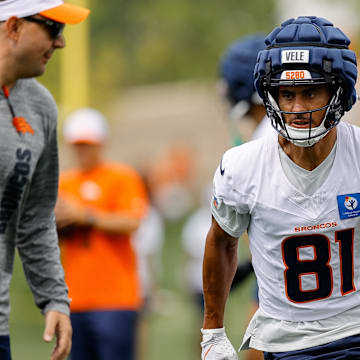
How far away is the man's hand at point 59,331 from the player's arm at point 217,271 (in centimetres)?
67

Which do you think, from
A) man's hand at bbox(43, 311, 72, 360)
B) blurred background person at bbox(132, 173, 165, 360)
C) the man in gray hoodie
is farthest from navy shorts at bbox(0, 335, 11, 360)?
blurred background person at bbox(132, 173, 165, 360)

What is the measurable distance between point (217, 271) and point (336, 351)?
0.60 meters

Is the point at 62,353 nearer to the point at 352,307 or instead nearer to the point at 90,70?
the point at 352,307

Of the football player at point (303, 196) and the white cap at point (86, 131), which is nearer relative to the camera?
the football player at point (303, 196)

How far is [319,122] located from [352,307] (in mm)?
750

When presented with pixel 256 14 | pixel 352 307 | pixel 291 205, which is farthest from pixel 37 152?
pixel 256 14

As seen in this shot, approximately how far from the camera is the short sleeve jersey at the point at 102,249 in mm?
7438

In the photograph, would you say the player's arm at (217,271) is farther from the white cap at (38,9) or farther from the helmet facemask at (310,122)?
the white cap at (38,9)

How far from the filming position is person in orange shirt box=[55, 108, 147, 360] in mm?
7359

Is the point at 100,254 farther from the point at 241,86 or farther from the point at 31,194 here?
the point at 31,194

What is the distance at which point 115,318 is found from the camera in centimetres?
744

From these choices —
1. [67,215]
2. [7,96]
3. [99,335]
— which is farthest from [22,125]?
[99,335]

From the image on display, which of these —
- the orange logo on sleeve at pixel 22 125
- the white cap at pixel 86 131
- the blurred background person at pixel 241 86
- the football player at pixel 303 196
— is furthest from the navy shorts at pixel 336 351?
the white cap at pixel 86 131

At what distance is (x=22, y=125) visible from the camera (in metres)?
4.32
